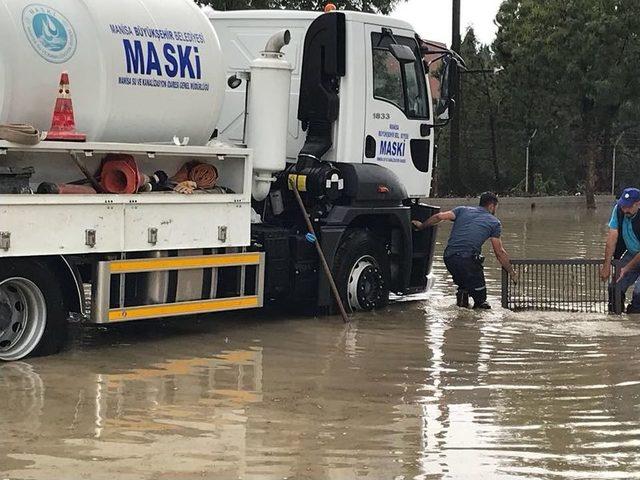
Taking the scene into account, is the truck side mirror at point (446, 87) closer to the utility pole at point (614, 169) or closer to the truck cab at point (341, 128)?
the truck cab at point (341, 128)

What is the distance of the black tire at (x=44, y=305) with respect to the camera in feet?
32.2

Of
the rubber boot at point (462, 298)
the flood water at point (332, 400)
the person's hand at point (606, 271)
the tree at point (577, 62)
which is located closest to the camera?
the flood water at point (332, 400)

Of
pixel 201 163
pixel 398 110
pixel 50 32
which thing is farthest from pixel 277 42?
pixel 50 32

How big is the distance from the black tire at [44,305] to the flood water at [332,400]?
205mm

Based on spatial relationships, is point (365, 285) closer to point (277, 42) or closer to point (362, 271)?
point (362, 271)

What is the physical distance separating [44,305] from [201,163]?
85.6 inches

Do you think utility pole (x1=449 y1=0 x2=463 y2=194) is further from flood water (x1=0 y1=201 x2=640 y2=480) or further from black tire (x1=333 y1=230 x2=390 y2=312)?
flood water (x1=0 y1=201 x2=640 y2=480)

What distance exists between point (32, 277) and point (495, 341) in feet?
13.5

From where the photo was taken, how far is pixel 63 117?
33.0 feet

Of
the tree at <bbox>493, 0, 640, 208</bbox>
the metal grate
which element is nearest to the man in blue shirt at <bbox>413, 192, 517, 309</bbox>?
the metal grate

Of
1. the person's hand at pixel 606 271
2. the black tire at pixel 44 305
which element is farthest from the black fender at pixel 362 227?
the black tire at pixel 44 305

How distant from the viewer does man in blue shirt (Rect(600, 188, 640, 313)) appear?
13523 millimetres

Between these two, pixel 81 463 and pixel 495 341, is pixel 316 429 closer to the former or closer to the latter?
pixel 81 463

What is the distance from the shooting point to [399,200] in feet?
44.5
